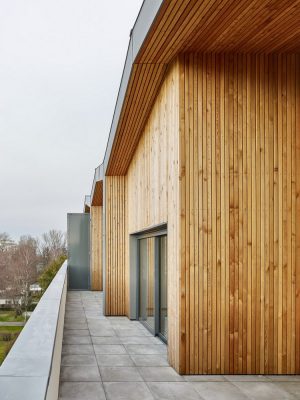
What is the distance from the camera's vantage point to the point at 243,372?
6.29 m

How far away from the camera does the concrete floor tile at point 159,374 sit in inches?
243

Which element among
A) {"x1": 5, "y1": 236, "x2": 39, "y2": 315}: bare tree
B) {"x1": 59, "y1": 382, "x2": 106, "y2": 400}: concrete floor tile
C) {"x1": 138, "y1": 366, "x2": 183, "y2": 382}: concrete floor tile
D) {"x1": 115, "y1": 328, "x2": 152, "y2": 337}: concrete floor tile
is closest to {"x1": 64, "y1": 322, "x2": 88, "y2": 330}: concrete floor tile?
{"x1": 115, "y1": 328, "x2": 152, "y2": 337}: concrete floor tile

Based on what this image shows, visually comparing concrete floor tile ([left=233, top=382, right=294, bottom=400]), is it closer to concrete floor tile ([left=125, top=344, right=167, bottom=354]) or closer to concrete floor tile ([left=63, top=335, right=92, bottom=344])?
concrete floor tile ([left=125, top=344, right=167, bottom=354])

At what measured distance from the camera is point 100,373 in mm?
6547

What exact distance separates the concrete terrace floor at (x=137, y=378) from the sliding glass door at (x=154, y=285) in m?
0.38

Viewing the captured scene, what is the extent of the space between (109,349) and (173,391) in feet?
8.88

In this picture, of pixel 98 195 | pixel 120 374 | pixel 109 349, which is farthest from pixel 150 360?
pixel 98 195

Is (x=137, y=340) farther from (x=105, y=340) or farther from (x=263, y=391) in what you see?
(x=263, y=391)

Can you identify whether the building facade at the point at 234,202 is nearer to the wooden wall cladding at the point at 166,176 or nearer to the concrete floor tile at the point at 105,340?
the wooden wall cladding at the point at 166,176

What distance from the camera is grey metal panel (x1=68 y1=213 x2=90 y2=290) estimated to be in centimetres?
2119

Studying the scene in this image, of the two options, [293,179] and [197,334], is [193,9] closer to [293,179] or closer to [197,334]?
[293,179]

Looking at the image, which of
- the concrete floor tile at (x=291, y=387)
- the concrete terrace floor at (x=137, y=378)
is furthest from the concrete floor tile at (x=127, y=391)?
the concrete floor tile at (x=291, y=387)

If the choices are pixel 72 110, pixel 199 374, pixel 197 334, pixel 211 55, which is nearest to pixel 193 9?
pixel 211 55

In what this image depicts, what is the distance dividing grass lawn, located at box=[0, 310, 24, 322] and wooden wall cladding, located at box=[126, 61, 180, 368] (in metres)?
35.7
